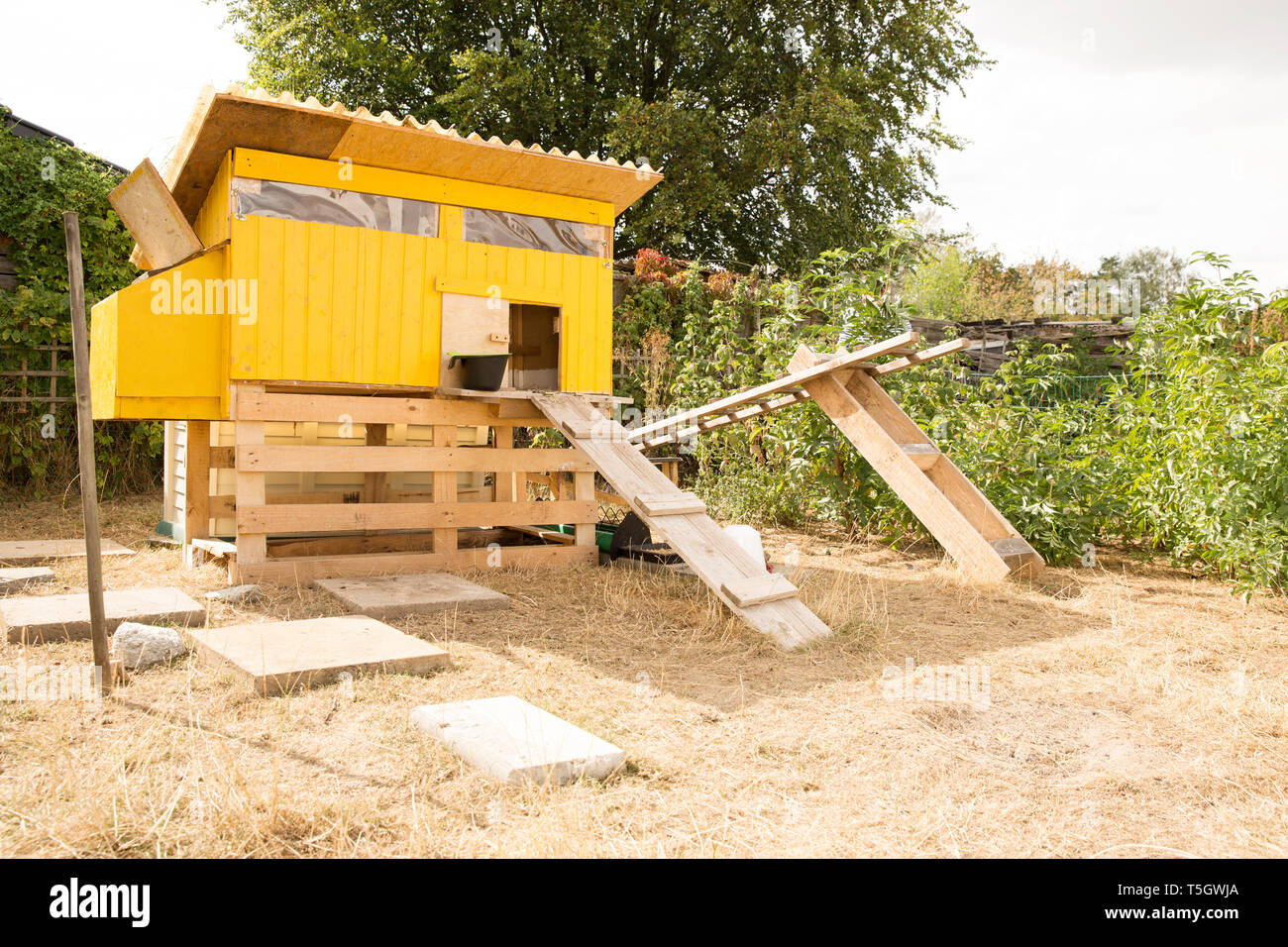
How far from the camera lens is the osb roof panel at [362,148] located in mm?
5203

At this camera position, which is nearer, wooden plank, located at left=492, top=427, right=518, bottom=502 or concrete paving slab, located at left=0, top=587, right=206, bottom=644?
concrete paving slab, located at left=0, top=587, right=206, bottom=644

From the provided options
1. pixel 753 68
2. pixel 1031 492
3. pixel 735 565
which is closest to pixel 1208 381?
pixel 1031 492

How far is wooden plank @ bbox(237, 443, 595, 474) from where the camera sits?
5461 mm

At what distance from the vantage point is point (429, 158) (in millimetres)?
5859

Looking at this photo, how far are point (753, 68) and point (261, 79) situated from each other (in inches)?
340

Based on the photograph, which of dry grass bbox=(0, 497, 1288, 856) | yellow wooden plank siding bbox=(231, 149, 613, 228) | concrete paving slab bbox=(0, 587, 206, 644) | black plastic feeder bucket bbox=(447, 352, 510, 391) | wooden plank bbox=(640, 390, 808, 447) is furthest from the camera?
wooden plank bbox=(640, 390, 808, 447)

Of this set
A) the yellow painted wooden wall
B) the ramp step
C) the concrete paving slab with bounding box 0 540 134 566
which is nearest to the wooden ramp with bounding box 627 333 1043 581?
the ramp step

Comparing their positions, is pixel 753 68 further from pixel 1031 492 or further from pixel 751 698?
pixel 751 698

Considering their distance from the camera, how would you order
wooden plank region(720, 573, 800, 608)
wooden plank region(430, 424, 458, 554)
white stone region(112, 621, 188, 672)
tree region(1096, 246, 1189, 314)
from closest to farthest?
1. white stone region(112, 621, 188, 672)
2. wooden plank region(720, 573, 800, 608)
3. wooden plank region(430, 424, 458, 554)
4. tree region(1096, 246, 1189, 314)

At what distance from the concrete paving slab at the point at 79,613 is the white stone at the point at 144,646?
1.40 ft

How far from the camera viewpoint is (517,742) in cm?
272

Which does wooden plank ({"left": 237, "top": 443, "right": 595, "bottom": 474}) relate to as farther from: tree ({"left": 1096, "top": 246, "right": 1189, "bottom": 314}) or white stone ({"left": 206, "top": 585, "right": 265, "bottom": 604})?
tree ({"left": 1096, "top": 246, "right": 1189, "bottom": 314})

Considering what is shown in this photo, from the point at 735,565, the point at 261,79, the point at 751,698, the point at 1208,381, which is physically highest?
the point at 261,79

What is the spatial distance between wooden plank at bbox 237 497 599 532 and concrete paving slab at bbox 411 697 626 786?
9.23ft
